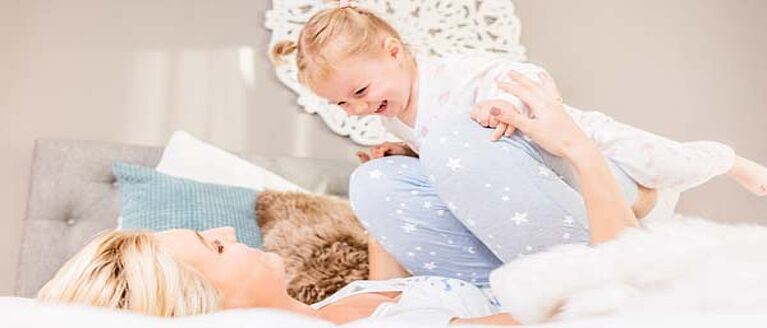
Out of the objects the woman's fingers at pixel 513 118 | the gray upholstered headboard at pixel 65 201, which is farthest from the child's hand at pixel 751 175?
the gray upholstered headboard at pixel 65 201

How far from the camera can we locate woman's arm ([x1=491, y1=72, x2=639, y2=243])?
0.93m

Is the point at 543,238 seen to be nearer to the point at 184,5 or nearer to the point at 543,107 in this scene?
the point at 543,107

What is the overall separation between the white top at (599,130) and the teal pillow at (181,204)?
557 mm

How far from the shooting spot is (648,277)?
1.66 ft

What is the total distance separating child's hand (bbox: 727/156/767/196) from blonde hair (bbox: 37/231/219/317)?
1.01 meters

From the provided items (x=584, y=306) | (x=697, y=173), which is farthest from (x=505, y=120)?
(x=584, y=306)

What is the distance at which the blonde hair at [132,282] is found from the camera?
0.77 meters

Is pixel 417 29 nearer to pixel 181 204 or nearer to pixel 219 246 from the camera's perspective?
pixel 181 204

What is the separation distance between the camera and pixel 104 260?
83 centimetres

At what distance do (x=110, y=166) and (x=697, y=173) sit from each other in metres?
1.52

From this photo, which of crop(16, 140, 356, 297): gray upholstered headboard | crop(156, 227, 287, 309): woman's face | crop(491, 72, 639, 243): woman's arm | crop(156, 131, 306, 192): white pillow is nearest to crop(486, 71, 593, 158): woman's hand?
crop(491, 72, 639, 243): woman's arm

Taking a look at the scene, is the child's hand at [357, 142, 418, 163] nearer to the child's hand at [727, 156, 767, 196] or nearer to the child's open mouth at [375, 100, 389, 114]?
the child's open mouth at [375, 100, 389, 114]

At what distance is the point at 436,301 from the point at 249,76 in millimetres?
1438

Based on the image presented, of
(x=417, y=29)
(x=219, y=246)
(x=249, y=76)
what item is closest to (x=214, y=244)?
(x=219, y=246)
